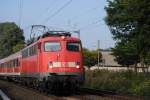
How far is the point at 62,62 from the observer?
907 inches

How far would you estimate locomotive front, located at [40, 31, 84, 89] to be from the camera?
895 inches

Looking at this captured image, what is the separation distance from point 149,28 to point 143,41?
261 centimetres

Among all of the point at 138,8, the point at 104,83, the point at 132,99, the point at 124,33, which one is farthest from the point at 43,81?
the point at 124,33

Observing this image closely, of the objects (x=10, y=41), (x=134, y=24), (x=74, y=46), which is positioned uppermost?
(x=10, y=41)

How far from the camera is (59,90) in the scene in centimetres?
2461

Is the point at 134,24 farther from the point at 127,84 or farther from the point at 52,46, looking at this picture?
the point at 52,46

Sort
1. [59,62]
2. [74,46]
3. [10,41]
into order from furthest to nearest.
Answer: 1. [10,41]
2. [74,46]
3. [59,62]

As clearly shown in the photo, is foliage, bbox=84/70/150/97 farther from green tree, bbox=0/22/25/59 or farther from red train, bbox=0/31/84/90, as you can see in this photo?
green tree, bbox=0/22/25/59

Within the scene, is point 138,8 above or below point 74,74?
above

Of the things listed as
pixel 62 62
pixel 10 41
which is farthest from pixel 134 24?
pixel 10 41

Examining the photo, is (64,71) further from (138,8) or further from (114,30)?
(114,30)

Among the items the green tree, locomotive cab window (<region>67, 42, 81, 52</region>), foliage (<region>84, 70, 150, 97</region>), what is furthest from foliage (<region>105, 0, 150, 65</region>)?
the green tree

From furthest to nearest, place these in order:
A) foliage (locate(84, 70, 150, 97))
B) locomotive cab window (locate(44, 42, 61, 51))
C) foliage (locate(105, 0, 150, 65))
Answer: foliage (locate(105, 0, 150, 65)) → foliage (locate(84, 70, 150, 97)) → locomotive cab window (locate(44, 42, 61, 51))

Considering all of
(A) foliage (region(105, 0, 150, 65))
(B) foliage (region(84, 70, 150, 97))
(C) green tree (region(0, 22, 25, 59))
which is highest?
(C) green tree (region(0, 22, 25, 59))
